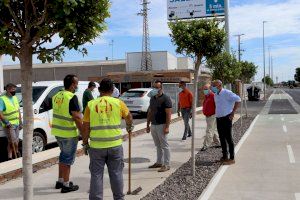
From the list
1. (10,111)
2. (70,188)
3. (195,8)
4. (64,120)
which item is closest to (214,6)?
(195,8)

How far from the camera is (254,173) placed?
8.94 meters

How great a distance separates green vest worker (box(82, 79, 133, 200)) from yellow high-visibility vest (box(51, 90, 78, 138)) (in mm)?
1543

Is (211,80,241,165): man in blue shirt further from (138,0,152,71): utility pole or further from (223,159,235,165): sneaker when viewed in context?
(138,0,152,71): utility pole

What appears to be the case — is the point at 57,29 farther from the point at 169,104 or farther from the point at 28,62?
the point at 169,104

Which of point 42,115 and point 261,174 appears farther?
point 42,115

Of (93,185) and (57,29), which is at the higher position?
(57,29)

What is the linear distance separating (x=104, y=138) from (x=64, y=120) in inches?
71.8

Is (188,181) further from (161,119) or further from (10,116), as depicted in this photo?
(10,116)

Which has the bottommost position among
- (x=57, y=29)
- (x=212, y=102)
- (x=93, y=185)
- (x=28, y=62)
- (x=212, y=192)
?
(x=212, y=192)

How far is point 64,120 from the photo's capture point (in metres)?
7.41

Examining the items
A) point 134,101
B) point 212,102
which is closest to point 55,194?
point 212,102

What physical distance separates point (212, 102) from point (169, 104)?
3048 millimetres

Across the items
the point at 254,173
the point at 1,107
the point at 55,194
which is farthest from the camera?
the point at 1,107

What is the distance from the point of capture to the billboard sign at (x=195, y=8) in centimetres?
2833
